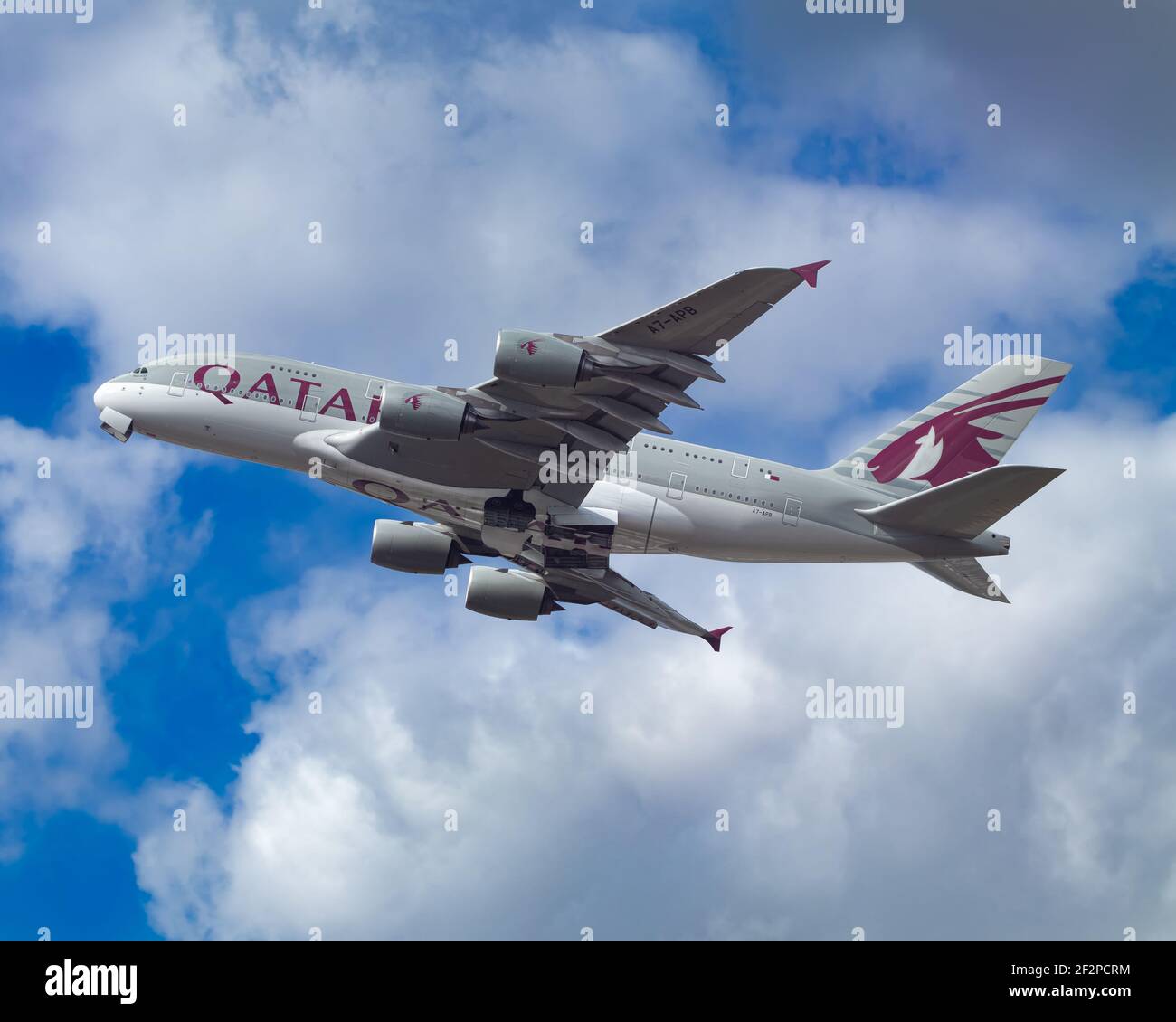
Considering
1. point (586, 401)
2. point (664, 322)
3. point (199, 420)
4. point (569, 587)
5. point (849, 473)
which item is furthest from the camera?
point (569, 587)

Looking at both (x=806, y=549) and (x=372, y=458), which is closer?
(x=372, y=458)

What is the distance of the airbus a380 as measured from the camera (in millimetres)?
41344

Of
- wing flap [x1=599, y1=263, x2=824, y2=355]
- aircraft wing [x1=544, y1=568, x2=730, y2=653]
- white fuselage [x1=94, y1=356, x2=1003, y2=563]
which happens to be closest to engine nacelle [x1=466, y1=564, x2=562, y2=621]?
aircraft wing [x1=544, y1=568, x2=730, y2=653]

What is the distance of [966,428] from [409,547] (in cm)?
2209

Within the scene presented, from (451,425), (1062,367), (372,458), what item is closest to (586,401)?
(451,425)

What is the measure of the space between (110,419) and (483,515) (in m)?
13.6

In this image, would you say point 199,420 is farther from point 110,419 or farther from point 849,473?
point 849,473

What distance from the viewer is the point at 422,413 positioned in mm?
42031

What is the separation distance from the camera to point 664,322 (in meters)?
38.3

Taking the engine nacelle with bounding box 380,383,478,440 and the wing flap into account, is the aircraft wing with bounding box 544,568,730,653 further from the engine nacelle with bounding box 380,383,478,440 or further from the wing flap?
the wing flap

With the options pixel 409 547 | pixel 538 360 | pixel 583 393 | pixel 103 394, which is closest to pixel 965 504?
pixel 583 393

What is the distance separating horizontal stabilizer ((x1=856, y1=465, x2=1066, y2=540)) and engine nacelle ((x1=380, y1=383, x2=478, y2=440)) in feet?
49.1

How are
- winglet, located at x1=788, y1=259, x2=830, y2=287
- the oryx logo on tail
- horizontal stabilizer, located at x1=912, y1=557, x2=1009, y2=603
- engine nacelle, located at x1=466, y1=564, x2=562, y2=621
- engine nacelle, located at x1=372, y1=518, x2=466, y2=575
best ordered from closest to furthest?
winglet, located at x1=788, y1=259, x2=830, y2=287, horizontal stabilizer, located at x1=912, y1=557, x2=1009, y2=603, the oryx logo on tail, engine nacelle, located at x1=372, y1=518, x2=466, y2=575, engine nacelle, located at x1=466, y1=564, x2=562, y2=621

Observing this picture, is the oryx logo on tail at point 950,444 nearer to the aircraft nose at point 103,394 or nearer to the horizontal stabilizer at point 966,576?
the horizontal stabilizer at point 966,576
